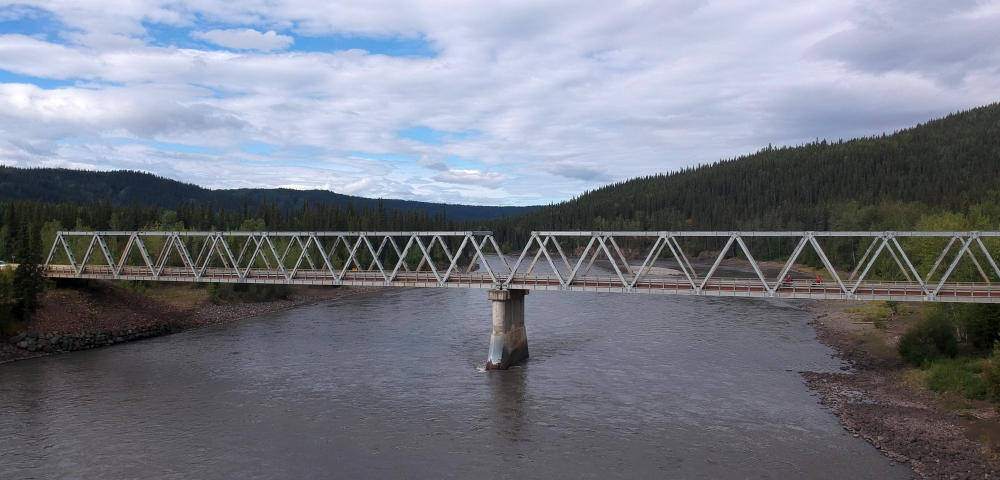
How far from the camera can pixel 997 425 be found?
30.9 m

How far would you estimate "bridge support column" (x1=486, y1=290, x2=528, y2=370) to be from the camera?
44.9m

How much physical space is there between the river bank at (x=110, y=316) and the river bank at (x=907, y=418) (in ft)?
180

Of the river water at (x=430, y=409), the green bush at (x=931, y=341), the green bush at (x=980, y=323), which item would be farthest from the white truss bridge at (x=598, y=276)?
the river water at (x=430, y=409)

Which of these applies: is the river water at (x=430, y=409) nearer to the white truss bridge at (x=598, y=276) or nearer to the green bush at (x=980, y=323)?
the white truss bridge at (x=598, y=276)

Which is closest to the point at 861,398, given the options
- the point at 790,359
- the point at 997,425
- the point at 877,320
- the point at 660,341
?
the point at 997,425

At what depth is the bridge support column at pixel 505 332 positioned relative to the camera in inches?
1767

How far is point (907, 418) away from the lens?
3316 centimetres

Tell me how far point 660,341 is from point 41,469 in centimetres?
4202

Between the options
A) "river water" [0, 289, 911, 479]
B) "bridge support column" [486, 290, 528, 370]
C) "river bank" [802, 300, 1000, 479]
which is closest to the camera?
"river bank" [802, 300, 1000, 479]

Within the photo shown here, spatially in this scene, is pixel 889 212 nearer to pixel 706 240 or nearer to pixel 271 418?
pixel 706 240

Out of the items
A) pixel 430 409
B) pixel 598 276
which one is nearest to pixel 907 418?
pixel 598 276

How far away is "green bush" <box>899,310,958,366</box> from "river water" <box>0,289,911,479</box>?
15.0 feet

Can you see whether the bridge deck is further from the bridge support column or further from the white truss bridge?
the bridge support column

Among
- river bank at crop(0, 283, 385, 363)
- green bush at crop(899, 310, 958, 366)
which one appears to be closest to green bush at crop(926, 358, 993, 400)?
green bush at crop(899, 310, 958, 366)
